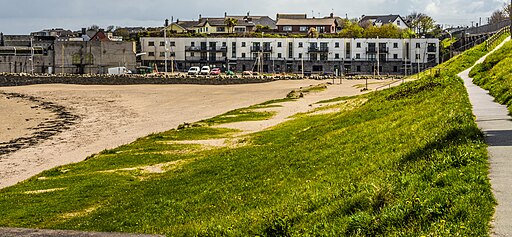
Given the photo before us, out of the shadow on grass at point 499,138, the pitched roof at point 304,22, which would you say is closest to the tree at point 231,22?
the pitched roof at point 304,22

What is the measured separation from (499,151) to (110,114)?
1933 inches

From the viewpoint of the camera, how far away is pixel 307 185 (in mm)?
15562

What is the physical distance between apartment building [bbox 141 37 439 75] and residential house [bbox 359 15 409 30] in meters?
37.1

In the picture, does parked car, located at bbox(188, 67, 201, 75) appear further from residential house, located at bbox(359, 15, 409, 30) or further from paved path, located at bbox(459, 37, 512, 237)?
paved path, located at bbox(459, 37, 512, 237)

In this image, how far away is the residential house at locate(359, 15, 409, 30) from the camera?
170 m

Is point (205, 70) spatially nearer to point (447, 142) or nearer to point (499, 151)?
point (447, 142)

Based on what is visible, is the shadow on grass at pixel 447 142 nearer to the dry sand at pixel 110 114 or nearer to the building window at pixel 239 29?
the dry sand at pixel 110 114

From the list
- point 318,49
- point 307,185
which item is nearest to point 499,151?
point 307,185

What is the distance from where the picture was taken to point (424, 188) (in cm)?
1133

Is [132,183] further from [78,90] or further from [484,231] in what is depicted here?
[78,90]

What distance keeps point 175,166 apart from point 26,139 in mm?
19851

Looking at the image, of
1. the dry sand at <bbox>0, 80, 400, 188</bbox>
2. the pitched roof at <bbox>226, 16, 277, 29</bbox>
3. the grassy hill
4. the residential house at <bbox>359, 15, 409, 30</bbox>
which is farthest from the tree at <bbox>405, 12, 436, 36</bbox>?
the grassy hill

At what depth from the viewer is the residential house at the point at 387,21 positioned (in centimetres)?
17050

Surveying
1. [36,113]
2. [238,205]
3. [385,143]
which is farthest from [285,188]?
[36,113]
